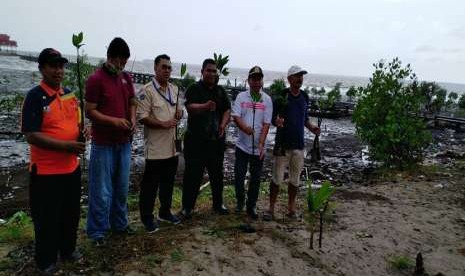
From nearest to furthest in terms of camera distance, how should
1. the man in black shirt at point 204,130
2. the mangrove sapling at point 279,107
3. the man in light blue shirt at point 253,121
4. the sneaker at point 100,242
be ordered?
1. the sneaker at point 100,242
2. the man in black shirt at point 204,130
3. the man in light blue shirt at point 253,121
4. the mangrove sapling at point 279,107

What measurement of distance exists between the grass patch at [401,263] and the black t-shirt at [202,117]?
2.78 metres

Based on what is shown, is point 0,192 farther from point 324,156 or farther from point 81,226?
point 324,156

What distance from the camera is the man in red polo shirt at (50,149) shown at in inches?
132

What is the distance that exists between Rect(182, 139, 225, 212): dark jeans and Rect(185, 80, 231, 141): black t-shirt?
0.33ft

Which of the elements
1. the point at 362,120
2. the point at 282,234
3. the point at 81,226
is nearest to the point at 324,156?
the point at 362,120

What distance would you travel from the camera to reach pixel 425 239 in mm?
5594

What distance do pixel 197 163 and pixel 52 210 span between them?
2086mm

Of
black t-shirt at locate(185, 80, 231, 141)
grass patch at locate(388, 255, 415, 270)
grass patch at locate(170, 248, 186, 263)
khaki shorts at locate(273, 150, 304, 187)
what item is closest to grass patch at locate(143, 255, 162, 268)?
grass patch at locate(170, 248, 186, 263)

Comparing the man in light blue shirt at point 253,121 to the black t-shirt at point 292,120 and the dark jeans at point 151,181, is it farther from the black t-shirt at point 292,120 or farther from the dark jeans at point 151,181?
the dark jeans at point 151,181

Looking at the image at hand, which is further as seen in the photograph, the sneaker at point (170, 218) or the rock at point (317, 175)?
the rock at point (317, 175)

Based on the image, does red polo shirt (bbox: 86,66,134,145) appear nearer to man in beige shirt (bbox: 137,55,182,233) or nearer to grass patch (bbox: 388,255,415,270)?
man in beige shirt (bbox: 137,55,182,233)

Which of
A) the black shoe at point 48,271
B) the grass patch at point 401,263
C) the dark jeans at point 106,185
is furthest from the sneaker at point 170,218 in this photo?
the grass patch at point 401,263

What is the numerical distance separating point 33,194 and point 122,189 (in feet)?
3.43

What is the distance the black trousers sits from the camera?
349 cm
